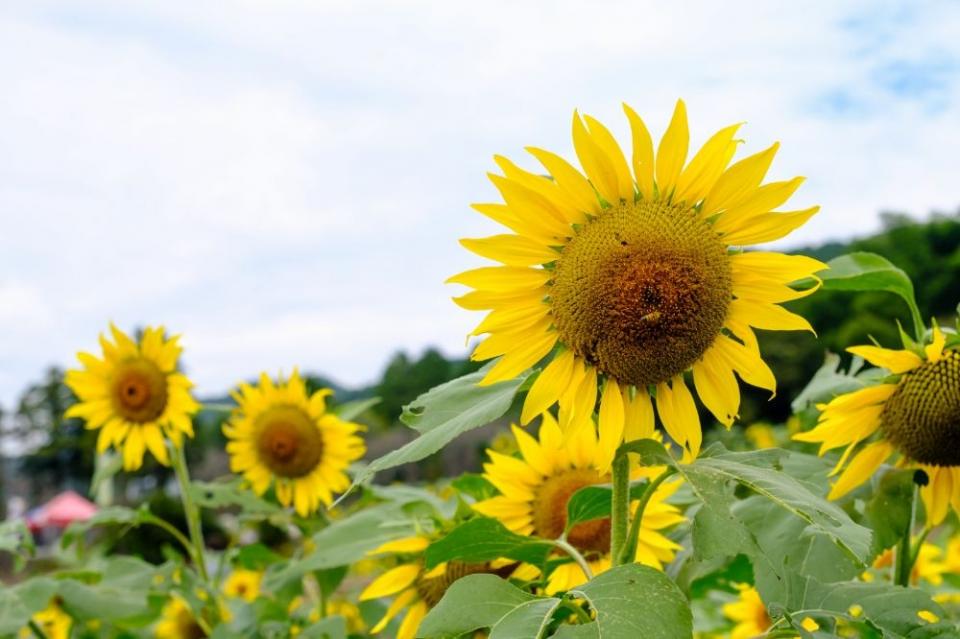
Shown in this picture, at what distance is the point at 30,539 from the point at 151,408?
140 centimetres

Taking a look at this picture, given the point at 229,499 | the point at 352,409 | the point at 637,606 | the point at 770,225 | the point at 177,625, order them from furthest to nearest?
the point at 177,625, the point at 352,409, the point at 229,499, the point at 770,225, the point at 637,606

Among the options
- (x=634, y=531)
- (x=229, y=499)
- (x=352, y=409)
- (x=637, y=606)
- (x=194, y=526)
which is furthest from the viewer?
(x=352, y=409)

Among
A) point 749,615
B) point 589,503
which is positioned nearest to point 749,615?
point 749,615

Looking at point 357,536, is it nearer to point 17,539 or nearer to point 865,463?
point 17,539

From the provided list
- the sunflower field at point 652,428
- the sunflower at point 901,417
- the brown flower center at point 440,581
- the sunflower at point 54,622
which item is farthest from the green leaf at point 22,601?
the sunflower at point 901,417

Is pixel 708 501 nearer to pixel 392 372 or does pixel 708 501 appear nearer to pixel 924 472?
pixel 924 472

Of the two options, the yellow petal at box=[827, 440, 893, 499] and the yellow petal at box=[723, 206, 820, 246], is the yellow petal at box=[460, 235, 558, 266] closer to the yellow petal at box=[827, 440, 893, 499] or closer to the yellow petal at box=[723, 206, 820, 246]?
the yellow petal at box=[723, 206, 820, 246]

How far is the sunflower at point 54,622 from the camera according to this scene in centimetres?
307

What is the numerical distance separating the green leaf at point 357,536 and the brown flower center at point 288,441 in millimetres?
1462

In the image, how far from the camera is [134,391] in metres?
3.62

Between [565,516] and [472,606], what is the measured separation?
1.96 ft

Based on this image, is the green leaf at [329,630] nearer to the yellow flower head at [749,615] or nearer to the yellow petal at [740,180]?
the yellow flower head at [749,615]

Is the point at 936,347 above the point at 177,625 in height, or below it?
above

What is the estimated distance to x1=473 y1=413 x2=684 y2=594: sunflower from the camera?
1.69 m
